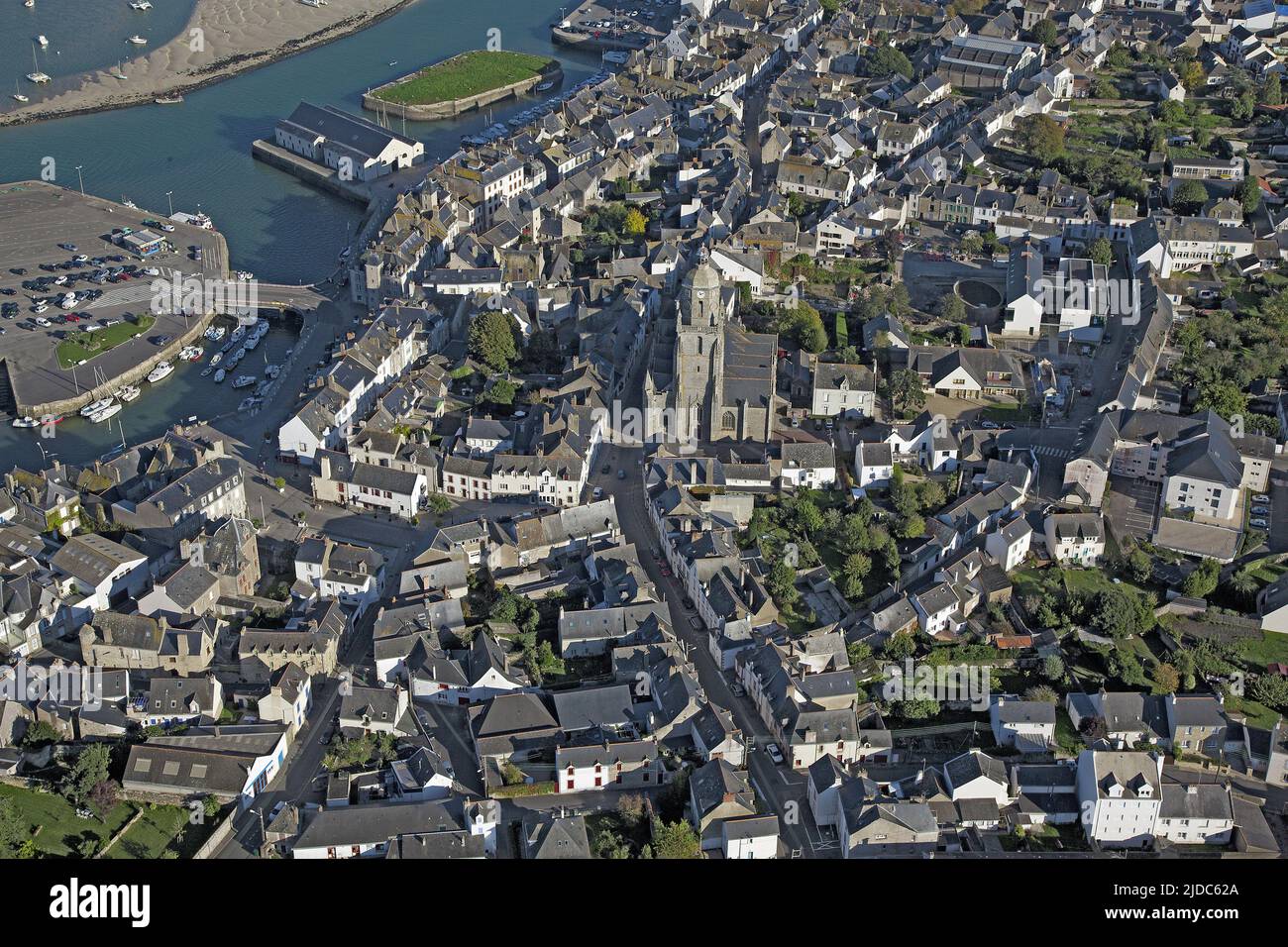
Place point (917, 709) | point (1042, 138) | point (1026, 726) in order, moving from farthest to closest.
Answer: point (1042, 138) < point (917, 709) < point (1026, 726)

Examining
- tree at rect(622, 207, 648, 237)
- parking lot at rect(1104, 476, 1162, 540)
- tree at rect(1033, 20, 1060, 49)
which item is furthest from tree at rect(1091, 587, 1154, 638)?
tree at rect(1033, 20, 1060, 49)

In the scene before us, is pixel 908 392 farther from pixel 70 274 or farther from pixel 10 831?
pixel 70 274

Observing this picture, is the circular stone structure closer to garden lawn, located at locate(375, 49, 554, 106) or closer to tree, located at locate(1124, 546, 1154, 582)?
tree, located at locate(1124, 546, 1154, 582)

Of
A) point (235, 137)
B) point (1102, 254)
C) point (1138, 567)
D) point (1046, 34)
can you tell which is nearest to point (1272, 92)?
point (1046, 34)

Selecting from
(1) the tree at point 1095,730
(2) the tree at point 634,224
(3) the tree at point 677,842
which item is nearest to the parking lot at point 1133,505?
(1) the tree at point 1095,730

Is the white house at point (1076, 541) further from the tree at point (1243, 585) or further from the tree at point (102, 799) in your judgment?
the tree at point (102, 799)

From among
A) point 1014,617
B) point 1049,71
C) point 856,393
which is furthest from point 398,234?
point 1049,71

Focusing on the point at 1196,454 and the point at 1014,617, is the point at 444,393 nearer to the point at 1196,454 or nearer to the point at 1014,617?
the point at 1014,617
